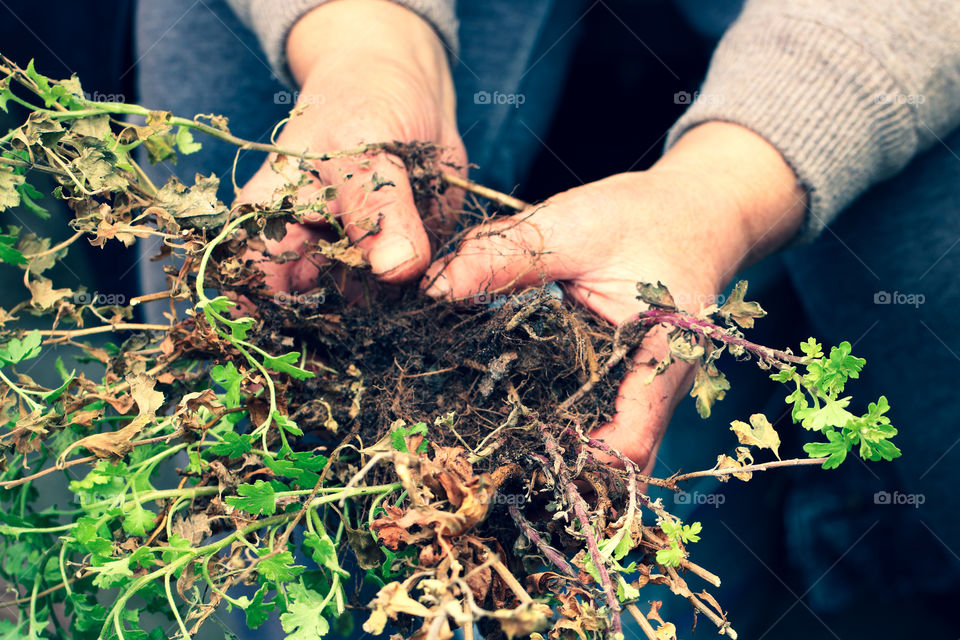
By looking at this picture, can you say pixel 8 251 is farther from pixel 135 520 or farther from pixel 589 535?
pixel 589 535

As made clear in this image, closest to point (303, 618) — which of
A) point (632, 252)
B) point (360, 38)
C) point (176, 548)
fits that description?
point (176, 548)

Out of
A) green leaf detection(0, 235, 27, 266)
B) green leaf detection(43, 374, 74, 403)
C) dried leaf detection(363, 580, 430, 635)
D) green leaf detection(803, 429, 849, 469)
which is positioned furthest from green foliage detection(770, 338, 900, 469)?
green leaf detection(0, 235, 27, 266)

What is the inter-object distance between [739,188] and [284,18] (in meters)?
1.25

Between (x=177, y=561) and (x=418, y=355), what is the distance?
0.51 m

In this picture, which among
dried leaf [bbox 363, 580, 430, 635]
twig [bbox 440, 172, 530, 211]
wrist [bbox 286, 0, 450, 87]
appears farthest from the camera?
wrist [bbox 286, 0, 450, 87]

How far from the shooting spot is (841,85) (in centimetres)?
148

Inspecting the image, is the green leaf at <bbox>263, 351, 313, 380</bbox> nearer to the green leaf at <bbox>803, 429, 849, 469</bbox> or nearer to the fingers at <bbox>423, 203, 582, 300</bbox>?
the fingers at <bbox>423, 203, 582, 300</bbox>

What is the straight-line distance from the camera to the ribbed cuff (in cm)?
148

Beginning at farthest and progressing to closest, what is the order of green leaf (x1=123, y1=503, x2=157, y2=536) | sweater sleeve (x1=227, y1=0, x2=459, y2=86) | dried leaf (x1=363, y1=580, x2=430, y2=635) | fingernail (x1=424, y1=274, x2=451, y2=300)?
sweater sleeve (x1=227, y1=0, x2=459, y2=86)
fingernail (x1=424, y1=274, x2=451, y2=300)
green leaf (x1=123, y1=503, x2=157, y2=536)
dried leaf (x1=363, y1=580, x2=430, y2=635)

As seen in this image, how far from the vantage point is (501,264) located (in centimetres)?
127

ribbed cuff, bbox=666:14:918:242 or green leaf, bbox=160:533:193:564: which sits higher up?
ribbed cuff, bbox=666:14:918:242

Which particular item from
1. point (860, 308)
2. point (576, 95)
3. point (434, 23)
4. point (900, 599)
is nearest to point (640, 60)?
point (576, 95)

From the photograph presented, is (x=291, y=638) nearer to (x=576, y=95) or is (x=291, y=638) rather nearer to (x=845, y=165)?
(x=845, y=165)

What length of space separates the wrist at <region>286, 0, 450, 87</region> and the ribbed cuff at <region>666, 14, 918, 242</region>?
0.77 metres
